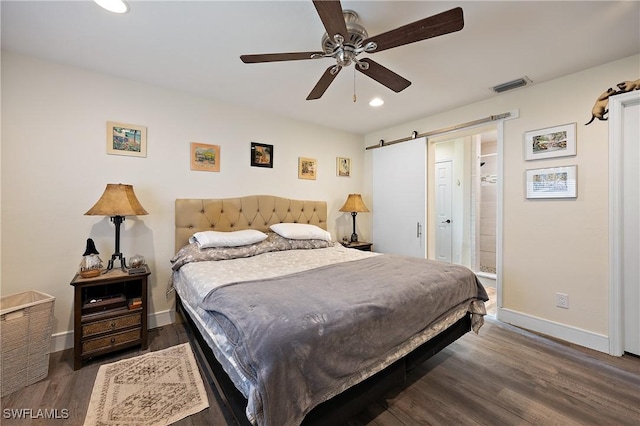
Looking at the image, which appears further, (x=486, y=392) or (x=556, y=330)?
(x=556, y=330)

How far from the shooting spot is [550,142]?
8.44ft

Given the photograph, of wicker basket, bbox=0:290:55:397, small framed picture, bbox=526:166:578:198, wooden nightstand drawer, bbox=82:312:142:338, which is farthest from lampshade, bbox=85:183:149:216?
small framed picture, bbox=526:166:578:198

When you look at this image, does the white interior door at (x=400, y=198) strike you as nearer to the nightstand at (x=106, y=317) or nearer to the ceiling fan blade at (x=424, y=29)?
the ceiling fan blade at (x=424, y=29)

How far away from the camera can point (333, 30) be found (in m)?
1.46

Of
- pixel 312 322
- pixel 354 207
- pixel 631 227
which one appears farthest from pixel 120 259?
pixel 631 227

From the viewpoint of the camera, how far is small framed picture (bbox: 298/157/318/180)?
376 centimetres

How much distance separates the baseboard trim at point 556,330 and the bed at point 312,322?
3.34 feet

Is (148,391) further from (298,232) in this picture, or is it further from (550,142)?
(550,142)

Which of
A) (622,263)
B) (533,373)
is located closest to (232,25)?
(533,373)

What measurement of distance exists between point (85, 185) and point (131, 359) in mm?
1576

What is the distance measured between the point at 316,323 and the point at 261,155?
2.64 meters

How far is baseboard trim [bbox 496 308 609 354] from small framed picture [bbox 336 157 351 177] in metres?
2.74

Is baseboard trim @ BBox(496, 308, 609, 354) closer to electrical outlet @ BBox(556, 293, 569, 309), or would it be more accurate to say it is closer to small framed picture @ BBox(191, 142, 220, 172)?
electrical outlet @ BBox(556, 293, 569, 309)

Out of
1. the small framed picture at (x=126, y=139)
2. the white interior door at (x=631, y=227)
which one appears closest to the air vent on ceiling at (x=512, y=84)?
the white interior door at (x=631, y=227)
